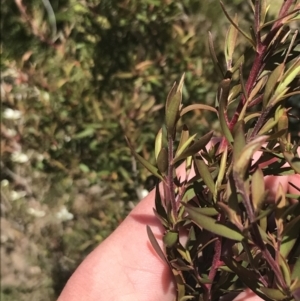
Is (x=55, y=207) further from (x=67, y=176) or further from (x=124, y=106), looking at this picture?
(x=124, y=106)

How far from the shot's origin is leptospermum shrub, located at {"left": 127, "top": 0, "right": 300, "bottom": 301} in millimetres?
523

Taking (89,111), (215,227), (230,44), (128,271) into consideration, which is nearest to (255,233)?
(215,227)

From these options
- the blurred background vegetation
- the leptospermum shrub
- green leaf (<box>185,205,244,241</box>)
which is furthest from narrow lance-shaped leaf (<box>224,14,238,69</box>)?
the blurred background vegetation

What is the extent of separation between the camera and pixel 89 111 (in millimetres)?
1493

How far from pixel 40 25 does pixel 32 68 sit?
0.74 feet

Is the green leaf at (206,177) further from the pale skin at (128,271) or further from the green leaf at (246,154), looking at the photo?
the pale skin at (128,271)

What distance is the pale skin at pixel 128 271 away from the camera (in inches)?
43.9

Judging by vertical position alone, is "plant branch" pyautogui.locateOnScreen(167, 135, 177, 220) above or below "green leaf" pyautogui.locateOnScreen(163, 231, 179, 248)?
above

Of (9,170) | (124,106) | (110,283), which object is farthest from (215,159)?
(9,170)

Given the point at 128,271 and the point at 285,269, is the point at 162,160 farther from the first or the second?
the point at 128,271

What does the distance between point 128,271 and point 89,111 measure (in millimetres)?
537

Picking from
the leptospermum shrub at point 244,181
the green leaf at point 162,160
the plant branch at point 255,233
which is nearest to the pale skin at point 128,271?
the leptospermum shrub at point 244,181

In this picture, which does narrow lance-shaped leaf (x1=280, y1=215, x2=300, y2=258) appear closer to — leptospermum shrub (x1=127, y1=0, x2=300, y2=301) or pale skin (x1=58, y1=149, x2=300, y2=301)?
leptospermum shrub (x1=127, y1=0, x2=300, y2=301)

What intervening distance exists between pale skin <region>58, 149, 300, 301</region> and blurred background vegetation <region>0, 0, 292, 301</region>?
0.33 m
